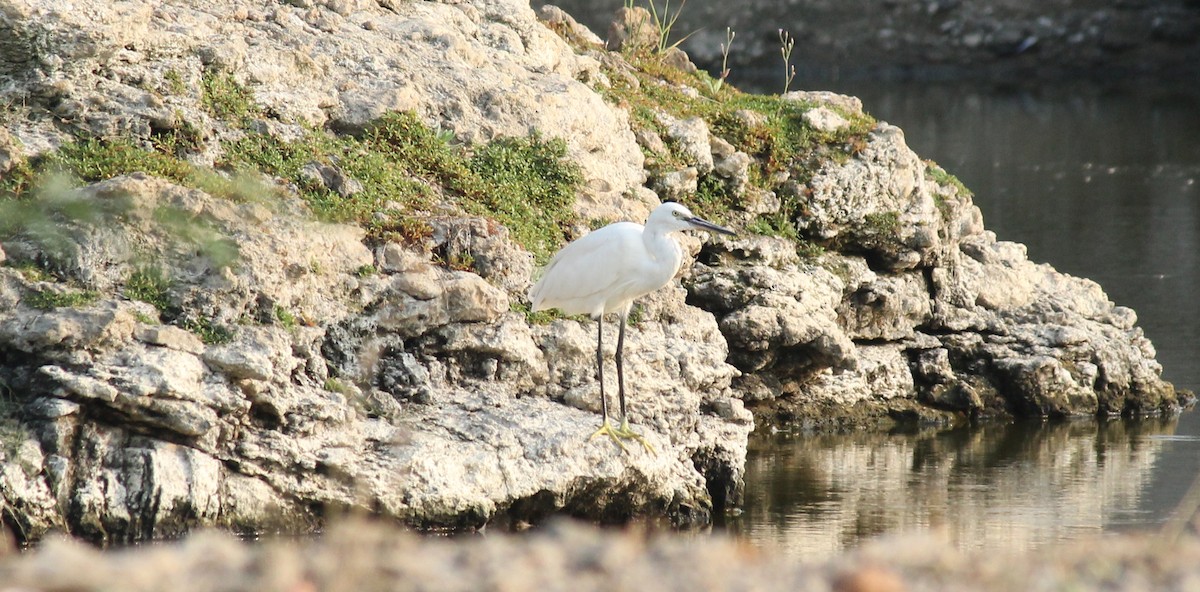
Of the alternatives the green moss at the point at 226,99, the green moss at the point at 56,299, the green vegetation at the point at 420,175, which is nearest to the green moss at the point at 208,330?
the green moss at the point at 56,299

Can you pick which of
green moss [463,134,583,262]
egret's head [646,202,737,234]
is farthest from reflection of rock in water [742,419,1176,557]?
green moss [463,134,583,262]

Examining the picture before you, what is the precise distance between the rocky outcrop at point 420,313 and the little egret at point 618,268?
28cm

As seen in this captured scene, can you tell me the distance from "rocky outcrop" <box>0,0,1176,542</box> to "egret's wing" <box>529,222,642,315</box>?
32cm

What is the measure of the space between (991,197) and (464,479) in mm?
15741

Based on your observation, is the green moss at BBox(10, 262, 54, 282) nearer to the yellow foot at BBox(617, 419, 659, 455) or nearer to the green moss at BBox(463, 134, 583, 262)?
the green moss at BBox(463, 134, 583, 262)

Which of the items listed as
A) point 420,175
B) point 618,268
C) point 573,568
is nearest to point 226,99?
point 420,175

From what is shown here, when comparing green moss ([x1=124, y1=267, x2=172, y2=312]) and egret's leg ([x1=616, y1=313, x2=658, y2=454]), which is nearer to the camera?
green moss ([x1=124, y1=267, x2=172, y2=312])

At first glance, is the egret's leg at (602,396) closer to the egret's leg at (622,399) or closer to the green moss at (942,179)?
the egret's leg at (622,399)

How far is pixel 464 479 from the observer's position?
7965 mm

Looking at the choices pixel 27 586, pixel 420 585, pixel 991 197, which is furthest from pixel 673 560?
pixel 991 197

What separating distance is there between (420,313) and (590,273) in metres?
0.96

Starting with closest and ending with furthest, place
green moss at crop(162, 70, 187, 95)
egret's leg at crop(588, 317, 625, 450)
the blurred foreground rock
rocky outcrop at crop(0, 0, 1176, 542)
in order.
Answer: the blurred foreground rock < rocky outcrop at crop(0, 0, 1176, 542) < egret's leg at crop(588, 317, 625, 450) < green moss at crop(162, 70, 187, 95)

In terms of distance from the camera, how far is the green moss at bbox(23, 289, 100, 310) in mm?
7704

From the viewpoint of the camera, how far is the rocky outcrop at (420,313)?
758 cm
